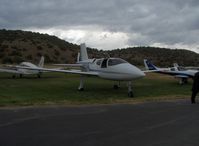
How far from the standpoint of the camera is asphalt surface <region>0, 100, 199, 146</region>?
8312mm

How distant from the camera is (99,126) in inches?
401

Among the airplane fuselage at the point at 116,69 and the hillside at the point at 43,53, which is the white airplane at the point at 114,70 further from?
the hillside at the point at 43,53

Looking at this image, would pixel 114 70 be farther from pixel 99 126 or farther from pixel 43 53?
pixel 43 53

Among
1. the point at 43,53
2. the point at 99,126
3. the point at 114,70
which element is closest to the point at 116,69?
the point at 114,70

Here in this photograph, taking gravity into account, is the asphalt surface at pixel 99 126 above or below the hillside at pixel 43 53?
below

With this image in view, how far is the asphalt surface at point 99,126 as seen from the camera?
831cm

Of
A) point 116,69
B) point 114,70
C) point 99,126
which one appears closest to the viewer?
point 99,126

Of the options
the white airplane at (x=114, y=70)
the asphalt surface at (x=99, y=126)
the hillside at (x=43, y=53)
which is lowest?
the asphalt surface at (x=99, y=126)

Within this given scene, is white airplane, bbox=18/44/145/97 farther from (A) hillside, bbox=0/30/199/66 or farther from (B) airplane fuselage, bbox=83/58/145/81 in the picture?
(A) hillside, bbox=0/30/199/66

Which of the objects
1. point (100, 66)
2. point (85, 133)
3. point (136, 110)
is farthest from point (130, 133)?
point (100, 66)

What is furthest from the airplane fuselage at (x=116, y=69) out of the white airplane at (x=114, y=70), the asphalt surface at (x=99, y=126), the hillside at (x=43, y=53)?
the hillside at (x=43, y=53)

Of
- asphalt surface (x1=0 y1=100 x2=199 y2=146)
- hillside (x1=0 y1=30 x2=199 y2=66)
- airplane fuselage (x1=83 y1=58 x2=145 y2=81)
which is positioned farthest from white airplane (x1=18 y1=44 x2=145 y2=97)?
hillside (x1=0 y1=30 x2=199 y2=66)

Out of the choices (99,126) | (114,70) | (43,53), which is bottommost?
(99,126)

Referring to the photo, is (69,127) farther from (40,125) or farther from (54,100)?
(54,100)
